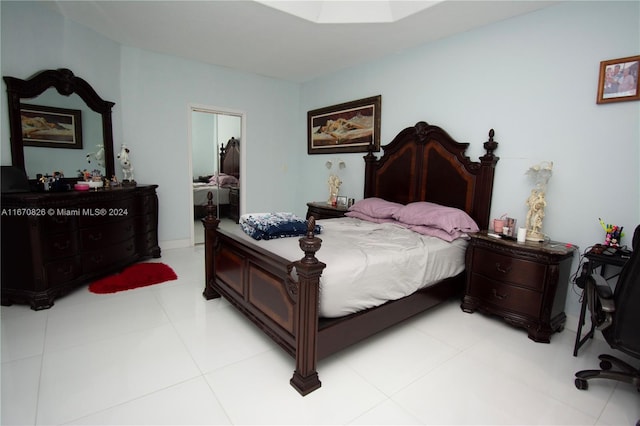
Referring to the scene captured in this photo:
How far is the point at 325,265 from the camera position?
1713 millimetres

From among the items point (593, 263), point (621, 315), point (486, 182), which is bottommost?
point (621, 315)

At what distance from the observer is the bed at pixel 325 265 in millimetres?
1768

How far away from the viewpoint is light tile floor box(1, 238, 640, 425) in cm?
162

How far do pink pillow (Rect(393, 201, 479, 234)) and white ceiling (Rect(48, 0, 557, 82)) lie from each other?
5.84 ft

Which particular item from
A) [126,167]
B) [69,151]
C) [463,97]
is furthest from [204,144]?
[463,97]

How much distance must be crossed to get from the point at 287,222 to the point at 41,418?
1790mm

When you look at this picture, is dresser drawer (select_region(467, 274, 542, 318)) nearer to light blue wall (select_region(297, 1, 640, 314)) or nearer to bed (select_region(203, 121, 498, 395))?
bed (select_region(203, 121, 498, 395))

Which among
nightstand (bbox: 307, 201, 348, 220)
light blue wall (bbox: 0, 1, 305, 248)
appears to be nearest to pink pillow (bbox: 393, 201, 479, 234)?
nightstand (bbox: 307, 201, 348, 220)

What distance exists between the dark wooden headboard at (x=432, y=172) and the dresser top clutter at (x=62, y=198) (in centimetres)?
302

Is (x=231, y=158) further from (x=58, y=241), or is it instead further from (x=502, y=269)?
(x=502, y=269)

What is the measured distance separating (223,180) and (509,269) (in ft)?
15.0

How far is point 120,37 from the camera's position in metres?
3.65

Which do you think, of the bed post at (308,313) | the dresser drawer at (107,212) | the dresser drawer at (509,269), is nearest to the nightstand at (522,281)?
the dresser drawer at (509,269)

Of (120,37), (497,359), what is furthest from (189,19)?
A: (497,359)
